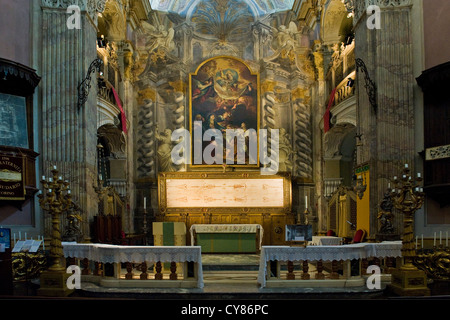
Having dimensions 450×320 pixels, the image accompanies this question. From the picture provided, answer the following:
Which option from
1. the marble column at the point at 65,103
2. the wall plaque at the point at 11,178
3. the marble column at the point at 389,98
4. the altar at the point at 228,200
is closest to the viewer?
the wall plaque at the point at 11,178

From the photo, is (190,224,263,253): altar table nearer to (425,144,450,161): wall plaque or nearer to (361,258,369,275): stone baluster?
(361,258,369,275): stone baluster

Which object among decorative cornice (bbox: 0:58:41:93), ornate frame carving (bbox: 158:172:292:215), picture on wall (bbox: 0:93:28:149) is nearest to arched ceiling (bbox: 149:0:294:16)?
ornate frame carving (bbox: 158:172:292:215)

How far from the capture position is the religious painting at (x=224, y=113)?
1546 centimetres

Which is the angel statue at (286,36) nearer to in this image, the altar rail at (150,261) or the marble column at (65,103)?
the marble column at (65,103)

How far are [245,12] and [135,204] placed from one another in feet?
25.6

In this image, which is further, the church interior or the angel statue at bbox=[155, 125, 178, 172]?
the angel statue at bbox=[155, 125, 178, 172]

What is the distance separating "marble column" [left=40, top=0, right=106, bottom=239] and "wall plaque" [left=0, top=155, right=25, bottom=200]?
2.86 ft

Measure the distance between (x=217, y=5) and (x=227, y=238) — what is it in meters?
8.34

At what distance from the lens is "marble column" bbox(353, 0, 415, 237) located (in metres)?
8.97

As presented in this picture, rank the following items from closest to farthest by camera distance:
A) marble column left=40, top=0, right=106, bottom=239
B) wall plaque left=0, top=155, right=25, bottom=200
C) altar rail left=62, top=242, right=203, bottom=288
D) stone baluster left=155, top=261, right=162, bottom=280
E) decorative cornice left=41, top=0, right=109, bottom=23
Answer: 1. altar rail left=62, top=242, right=203, bottom=288
2. stone baluster left=155, top=261, right=162, bottom=280
3. wall plaque left=0, top=155, right=25, bottom=200
4. marble column left=40, top=0, right=106, bottom=239
5. decorative cornice left=41, top=0, right=109, bottom=23

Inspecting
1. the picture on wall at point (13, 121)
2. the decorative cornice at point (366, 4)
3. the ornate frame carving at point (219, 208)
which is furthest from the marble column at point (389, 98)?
the picture on wall at point (13, 121)

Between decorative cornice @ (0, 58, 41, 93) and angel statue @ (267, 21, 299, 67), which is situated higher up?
angel statue @ (267, 21, 299, 67)

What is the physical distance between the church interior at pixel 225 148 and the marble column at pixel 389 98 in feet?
0.11
